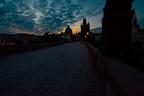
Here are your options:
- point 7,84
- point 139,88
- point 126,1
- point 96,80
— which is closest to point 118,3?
point 126,1

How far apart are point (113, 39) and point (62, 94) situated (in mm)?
4328

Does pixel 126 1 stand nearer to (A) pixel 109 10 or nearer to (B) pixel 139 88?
(A) pixel 109 10

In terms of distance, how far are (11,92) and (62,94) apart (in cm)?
150

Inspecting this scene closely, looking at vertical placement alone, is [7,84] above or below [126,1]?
below

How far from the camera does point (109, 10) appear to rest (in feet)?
32.6

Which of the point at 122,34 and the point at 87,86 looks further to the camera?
the point at 122,34

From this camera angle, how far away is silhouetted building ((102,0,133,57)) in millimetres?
9641

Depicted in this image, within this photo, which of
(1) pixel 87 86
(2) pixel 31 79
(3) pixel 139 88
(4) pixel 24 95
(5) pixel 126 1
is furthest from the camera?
(5) pixel 126 1

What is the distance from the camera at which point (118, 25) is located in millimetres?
9781

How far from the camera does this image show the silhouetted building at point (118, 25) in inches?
380

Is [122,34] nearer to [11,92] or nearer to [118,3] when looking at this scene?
[118,3]

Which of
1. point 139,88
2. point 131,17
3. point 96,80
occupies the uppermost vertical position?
point 131,17

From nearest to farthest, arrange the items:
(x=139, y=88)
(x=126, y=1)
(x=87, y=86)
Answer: (x=139, y=88) < (x=87, y=86) < (x=126, y=1)

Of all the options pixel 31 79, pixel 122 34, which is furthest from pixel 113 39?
pixel 31 79
